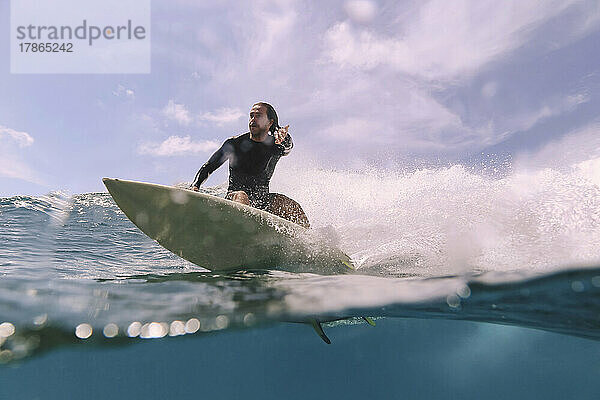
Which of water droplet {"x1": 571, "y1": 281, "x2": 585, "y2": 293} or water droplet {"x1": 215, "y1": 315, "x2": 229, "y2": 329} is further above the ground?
water droplet {"x1": 571, "y1": 281, "x2": 585, "y2": 293}

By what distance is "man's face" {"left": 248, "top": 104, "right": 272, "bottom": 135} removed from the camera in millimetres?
5504

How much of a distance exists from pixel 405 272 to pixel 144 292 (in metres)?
3.53

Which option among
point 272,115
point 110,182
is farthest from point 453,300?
point 110,182

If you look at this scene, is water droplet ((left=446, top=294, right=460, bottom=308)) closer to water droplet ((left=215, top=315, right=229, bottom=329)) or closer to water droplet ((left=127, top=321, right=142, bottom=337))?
water droplet ((left=215, top=315, right=229, bottom=329))

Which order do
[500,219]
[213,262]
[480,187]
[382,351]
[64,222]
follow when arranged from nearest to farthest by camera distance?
1. [213,262]
2. [500,219]
3. [480,187]
4. [382,351]
5. [64,222]

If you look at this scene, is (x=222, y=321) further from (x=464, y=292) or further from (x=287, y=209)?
(x=464, y=292)

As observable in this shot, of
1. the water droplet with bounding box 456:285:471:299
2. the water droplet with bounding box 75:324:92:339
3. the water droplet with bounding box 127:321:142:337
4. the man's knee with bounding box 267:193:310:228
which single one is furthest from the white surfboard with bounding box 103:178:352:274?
the water droplet with bounding box 456:285:471:299

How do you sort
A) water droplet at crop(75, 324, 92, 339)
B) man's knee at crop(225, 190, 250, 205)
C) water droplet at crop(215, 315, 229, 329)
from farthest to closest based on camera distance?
water droplet at crop(215, 315, 229, 329) → man's knee at crop(225, 190, 250, 205) → water droplet at crop(75, 324, 92, 339)

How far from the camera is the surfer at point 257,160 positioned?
5.44 meters

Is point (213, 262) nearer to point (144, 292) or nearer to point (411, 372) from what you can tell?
point (144, 292)

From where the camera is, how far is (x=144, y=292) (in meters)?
4.64

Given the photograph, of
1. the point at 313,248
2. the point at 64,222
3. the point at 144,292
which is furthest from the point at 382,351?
the point at 64,222

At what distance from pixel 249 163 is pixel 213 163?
53 centimetres

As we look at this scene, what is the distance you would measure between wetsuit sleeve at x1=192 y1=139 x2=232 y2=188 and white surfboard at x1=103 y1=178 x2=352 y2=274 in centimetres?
96
